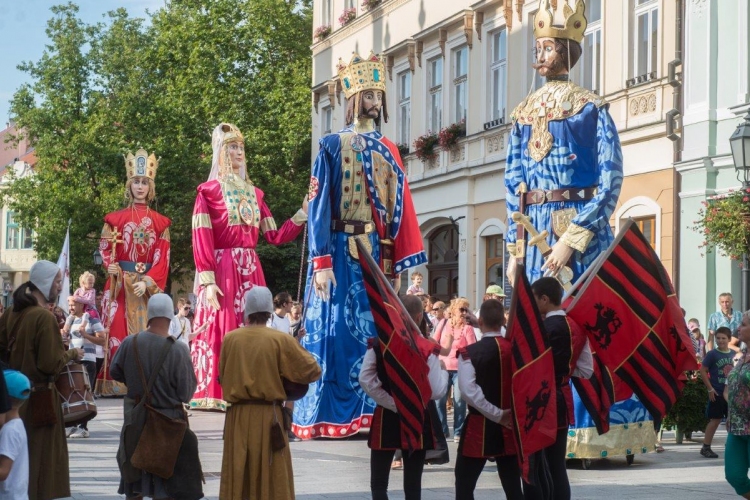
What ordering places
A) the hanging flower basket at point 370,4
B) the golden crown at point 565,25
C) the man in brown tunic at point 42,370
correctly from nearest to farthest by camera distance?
the man in brown tunic at point 42,370 → the golden crown at point 565,25 → the hanging flower basket at point 370,4

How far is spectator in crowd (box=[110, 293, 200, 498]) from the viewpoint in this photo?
27.5ft

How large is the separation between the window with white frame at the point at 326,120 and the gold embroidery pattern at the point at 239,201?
23.0 meters

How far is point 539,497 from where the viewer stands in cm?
777

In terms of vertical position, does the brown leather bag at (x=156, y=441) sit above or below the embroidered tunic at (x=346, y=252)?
below

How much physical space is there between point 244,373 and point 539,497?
1.79 metres

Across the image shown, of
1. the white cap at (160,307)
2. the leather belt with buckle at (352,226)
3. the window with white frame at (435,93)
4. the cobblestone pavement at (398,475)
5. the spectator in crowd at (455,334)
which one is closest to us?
the white cap at (160,307)

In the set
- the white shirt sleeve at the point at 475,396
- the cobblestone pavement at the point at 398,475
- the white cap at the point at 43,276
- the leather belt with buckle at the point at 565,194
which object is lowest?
the cobblestone pavement at the point at 398,475

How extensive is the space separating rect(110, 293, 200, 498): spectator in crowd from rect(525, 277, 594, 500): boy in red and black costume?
2.11 metres

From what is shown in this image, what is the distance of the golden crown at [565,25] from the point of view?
36.3ft

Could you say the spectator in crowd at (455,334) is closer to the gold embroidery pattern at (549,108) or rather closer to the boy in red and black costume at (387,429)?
the gold embroidery pattern at (549,108)

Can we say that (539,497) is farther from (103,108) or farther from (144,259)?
(103,108)

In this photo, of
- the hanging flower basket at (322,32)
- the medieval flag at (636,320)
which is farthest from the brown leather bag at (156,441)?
the hanging flower basket at (322,32)

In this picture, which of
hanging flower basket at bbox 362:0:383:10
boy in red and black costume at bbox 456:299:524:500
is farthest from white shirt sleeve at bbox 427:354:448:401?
hanging flower basket at bbox 362:0:383:10

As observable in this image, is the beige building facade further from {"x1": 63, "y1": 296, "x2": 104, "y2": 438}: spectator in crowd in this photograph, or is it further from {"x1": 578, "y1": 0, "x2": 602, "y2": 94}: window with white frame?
{"x1": 63, "y1": 296, "x2": 104, "y2": 438}: spectator in crowd
